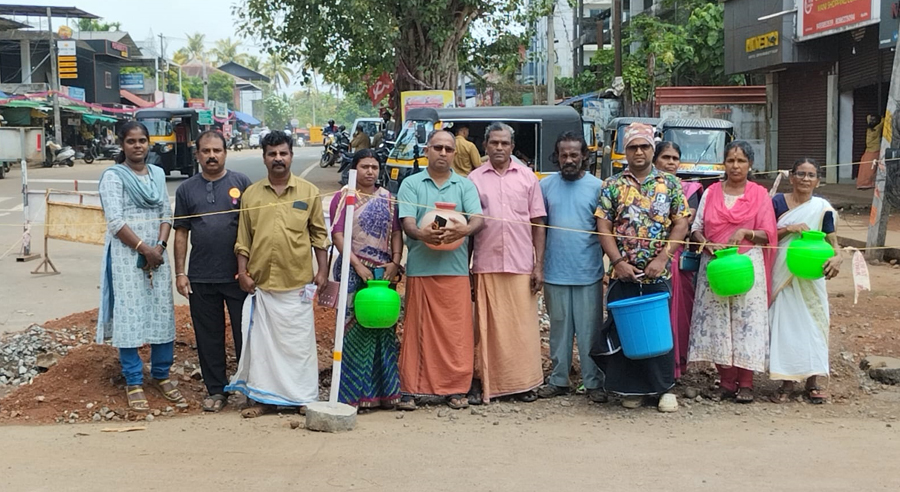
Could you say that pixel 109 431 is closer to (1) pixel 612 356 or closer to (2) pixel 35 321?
(1) pixel 612 356

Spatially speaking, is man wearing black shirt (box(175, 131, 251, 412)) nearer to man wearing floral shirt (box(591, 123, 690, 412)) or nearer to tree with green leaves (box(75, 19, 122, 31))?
man wearing floral shirt (box(591, 123, 690, 412))

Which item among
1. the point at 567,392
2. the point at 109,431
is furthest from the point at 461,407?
the point at 109,431

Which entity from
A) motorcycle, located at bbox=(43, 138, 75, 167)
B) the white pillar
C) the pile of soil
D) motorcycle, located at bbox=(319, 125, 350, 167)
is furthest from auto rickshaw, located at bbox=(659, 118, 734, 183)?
the white pillar

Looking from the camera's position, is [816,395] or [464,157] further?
[464,157]

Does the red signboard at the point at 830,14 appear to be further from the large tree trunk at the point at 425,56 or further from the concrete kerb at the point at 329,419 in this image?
the concrete kerb at the point at 329,419

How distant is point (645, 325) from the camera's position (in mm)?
5121

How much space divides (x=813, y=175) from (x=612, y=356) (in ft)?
5.19

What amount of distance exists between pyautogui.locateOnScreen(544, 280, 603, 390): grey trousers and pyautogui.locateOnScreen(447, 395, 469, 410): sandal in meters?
0.59

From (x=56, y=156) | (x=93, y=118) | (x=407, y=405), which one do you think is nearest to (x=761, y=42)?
(x=407, y=405)

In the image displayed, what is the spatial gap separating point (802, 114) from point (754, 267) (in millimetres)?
20645

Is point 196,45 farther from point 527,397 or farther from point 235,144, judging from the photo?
point 527,397

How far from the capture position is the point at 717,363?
5.46m

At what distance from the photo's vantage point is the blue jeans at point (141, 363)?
215 inches

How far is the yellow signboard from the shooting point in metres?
22.5
